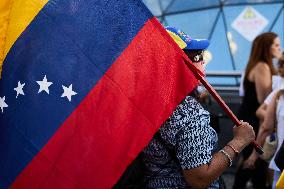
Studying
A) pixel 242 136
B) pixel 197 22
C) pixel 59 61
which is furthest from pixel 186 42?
pixel 197 22

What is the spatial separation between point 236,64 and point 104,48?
34.4ft

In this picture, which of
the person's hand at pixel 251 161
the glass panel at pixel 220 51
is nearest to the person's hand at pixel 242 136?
the person's hand at pixel 251 161

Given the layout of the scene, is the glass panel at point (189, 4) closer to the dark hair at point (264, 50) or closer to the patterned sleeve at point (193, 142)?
the dark hair at point (264, 50)

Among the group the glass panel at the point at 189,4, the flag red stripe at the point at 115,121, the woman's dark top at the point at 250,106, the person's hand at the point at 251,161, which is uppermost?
the glass panel at the point at 189,4

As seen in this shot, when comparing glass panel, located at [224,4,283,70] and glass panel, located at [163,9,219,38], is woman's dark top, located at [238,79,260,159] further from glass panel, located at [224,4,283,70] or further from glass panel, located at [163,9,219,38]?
glass panel, located at [163,9,219,38]

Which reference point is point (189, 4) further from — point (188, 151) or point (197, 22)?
point (188, 151)

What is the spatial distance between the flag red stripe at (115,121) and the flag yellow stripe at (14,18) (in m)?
0.43

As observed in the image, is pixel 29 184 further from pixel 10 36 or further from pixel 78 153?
pixel 10 36

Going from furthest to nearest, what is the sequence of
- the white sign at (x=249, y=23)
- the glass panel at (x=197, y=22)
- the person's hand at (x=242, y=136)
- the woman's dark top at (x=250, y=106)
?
the glass panel at (x=197, y=22), the white sign at (x=249, y=23), the woman's dark top at (x=250, y=106), the person's hand at (x=242, y=136)

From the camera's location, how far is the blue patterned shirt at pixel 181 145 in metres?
2.57

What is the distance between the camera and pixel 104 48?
2.60m

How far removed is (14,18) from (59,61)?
0.32 m

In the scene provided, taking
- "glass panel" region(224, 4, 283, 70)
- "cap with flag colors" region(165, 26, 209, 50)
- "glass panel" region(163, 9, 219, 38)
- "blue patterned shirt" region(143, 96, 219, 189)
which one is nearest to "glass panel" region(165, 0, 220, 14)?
"glass panel" region(163, 9, 219, 38)

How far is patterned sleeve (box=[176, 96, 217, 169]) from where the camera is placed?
256 centimetres
